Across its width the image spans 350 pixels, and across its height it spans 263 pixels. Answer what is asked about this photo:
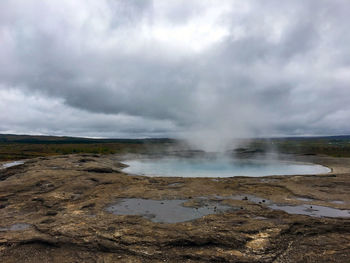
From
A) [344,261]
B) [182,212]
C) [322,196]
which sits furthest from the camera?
[322,196]

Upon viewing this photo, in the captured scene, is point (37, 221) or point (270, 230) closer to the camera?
point (270, 230)

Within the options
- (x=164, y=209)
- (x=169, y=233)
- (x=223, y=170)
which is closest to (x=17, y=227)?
(x=164, y=209)

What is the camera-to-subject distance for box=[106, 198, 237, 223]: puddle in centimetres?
1050

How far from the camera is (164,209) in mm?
11844

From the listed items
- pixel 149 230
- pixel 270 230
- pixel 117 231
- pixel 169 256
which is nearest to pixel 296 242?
pixel 270 230

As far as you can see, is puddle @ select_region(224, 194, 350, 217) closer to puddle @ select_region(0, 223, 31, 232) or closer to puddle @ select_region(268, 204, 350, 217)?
puddle @ select_region(268, 204, 350, 217)

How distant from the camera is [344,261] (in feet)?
22.1

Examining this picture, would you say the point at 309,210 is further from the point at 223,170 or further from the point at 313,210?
the point at 223,170

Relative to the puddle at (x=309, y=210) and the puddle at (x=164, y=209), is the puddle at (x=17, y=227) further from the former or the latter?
the puddle at (x=309, y=210)

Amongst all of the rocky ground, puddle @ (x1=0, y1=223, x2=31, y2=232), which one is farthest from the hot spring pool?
puddle @ (x1=0, y1=223, x2=31, y2=232)

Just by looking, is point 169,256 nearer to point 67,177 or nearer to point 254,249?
point 254,249

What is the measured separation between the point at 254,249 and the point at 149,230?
4.16 meters

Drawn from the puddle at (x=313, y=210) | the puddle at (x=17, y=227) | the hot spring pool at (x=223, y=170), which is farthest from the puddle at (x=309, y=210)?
the hot spring pool at (x=223, y=170)

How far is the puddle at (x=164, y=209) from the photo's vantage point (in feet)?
34.4
